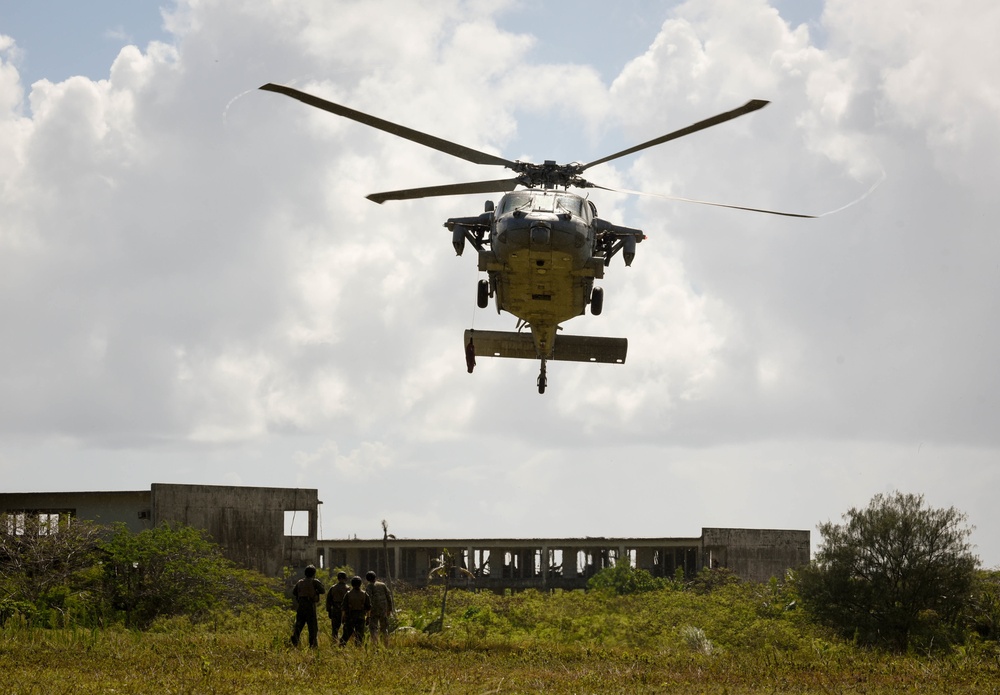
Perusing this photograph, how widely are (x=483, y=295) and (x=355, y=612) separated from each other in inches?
271

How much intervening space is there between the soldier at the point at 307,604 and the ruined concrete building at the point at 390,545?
19.3 metres

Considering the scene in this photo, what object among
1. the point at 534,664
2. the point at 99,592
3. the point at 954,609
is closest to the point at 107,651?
the point at 534,664

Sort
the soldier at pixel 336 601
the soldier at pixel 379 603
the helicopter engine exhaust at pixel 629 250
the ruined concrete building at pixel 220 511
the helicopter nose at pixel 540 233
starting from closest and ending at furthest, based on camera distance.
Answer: the soldier at pixel 336 601 → the soldier at pixel 379 603 → the helicopter nose at pixel 540 233 → the helicopter engine exhaust at pixel 629 250 → the ruined concrete building at pixel 220 511

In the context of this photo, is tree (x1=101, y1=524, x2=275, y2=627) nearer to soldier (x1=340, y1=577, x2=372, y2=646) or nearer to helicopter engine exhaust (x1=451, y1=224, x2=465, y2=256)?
soldier (x1=340, y1=577, x2=372, y2=646)

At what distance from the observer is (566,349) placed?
23953 millimetres

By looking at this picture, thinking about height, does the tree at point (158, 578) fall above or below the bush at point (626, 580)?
above

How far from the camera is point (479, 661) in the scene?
56.8ft

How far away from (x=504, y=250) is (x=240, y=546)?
22620 millimetres

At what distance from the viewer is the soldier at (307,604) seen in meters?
17.9

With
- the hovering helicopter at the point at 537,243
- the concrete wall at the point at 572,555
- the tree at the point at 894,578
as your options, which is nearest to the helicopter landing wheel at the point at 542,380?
the hovering helicopter at the point at 537,243

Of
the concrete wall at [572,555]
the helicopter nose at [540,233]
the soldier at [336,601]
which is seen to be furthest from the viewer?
the concrete wall at [572,555]

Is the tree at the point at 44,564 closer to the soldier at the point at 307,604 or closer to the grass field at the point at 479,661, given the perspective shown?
the grass field at the point at 479,661

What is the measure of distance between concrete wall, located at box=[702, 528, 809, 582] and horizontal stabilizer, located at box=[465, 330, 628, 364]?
32.6 m

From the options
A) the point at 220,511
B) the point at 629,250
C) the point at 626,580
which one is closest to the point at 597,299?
the point at 629,250
